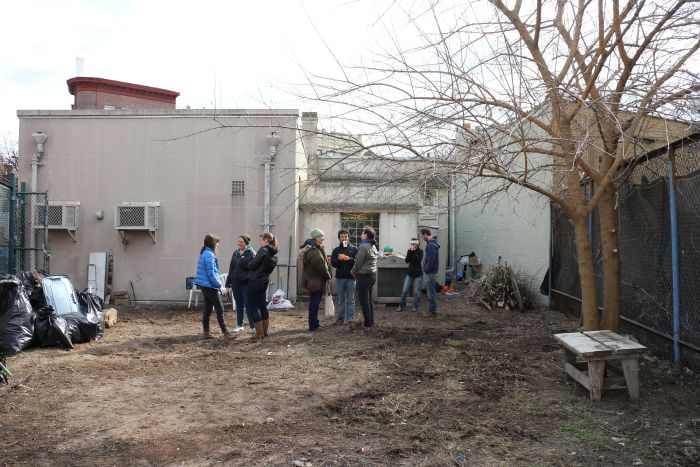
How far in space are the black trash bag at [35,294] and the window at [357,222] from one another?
26.2 feet

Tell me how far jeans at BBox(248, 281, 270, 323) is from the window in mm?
6421

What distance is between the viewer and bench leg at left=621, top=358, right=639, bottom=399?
4.71m

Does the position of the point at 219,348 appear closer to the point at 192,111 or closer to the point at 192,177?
the point at 192,177

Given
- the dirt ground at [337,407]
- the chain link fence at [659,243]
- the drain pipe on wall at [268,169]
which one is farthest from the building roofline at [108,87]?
the chain link fence at [659,243]

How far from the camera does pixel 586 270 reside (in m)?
5.83

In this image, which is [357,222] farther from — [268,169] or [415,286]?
[415,286]

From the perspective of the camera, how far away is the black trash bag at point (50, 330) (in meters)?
7.33

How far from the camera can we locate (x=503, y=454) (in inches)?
149

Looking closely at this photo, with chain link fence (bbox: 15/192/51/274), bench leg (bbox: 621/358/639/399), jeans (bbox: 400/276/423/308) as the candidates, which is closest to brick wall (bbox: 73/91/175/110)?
chain link fence (bbox: 15/192/51/274)

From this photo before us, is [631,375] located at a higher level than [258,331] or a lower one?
higher

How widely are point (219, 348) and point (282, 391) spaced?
2.54m

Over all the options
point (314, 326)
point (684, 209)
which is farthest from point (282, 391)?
point (684, 209)

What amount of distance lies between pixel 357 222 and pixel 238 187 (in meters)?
3.71

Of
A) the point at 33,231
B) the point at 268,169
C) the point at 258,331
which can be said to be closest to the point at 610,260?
the point at 258,331
